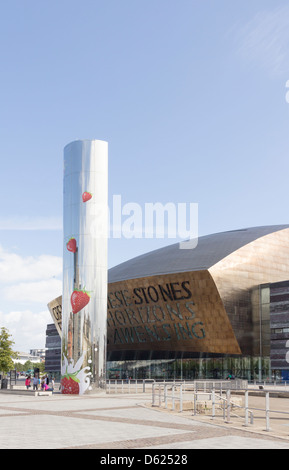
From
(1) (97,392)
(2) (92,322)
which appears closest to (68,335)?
(2) (92,322)

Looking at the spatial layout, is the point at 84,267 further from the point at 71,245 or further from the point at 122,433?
the point at 122,433

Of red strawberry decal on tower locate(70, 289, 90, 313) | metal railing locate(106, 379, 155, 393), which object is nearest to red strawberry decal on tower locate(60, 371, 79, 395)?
red strawberry decal on tower locate(70, 289, 90, 313)

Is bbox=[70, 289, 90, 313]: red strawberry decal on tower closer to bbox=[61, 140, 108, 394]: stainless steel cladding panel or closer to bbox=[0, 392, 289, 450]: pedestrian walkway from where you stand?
bbox=[61, 140, 108, 394]: stainless steel cladding panel

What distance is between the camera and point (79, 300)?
35875 millimetres

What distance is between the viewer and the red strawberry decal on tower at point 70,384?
3522 cm

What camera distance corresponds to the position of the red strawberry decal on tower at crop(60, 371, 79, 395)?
3522 cm

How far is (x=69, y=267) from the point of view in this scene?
3662 centimetres

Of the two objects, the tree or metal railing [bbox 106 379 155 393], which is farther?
the tree

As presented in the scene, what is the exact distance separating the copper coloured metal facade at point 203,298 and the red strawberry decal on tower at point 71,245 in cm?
3113

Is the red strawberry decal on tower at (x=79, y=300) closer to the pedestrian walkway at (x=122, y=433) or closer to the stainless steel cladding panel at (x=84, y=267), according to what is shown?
the stainless steel cladding panel at (x=84, y=267)

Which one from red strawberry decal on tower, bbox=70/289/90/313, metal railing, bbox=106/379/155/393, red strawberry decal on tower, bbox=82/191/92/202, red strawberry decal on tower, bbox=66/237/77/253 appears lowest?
metal railing, bbox=106/379/155/393

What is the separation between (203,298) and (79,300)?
33180 mm

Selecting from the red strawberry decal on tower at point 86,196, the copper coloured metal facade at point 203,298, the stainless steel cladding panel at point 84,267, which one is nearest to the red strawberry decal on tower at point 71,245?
the stainless steel cladding panel at point 84,267

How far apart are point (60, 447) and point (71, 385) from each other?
954 inches
